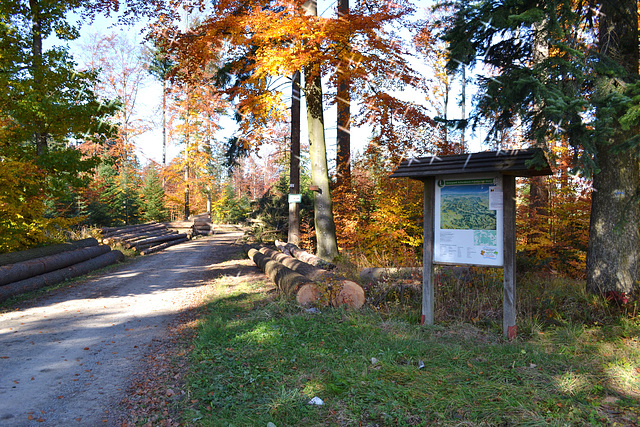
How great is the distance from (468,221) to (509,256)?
0.79 m

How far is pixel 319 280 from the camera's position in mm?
7398

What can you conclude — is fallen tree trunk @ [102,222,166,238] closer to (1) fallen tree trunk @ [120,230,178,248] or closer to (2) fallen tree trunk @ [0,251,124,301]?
(1) fallen tree trunk @ [120,230,178,248]

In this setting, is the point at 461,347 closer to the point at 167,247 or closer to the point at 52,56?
the point at 52,56

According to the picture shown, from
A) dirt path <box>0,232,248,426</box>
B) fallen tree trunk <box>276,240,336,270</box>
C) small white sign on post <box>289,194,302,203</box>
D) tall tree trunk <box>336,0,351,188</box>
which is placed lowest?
dirt path <box>0,232,248,426</box>

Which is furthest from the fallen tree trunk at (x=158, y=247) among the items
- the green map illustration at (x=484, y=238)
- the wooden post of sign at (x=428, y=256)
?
the green map illustration at (x=484, y=238)

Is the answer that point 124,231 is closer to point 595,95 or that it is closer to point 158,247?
point 158,247

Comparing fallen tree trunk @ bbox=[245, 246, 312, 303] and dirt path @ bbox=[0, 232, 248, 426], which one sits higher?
fallen tree trunk @ bbox=[245, 246, 312, 303]

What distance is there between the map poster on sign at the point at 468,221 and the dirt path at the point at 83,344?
482cm

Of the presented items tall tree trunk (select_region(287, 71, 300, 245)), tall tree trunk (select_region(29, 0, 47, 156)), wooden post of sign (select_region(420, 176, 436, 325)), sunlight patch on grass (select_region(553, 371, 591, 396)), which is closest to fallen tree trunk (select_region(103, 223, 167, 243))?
tall tree trunk (select_region(29, 0, 47, 156))

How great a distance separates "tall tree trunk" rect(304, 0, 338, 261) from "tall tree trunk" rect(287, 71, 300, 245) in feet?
7.30

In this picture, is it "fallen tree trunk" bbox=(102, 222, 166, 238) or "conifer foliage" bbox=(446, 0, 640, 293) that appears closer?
"conifer foliage" bbox=(446, 0, 640, 293)

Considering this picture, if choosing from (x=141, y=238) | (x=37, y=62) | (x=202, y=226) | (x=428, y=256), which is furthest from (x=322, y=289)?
(x=202, y=226)

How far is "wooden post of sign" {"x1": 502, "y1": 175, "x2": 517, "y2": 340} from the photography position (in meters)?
5.43

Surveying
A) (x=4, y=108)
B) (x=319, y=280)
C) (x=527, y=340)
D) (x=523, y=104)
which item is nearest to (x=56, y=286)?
(x=4, y=108)
